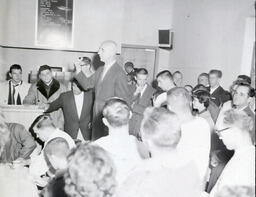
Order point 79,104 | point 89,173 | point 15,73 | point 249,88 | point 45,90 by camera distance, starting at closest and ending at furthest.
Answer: point 89,173 → point 249,88 → point 79,104 → point 45,90 → point 15,73

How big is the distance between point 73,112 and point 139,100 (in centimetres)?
40

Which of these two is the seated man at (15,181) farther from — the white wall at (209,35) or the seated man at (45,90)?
the white wall at (209,35)

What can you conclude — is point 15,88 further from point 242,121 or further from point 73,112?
point 242,121

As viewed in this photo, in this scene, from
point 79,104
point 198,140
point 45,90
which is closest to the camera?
point 198,140

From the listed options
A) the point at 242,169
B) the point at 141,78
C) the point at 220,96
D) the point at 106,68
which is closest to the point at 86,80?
the point at 106,68

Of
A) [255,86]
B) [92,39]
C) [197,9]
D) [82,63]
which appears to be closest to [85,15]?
[92,39]

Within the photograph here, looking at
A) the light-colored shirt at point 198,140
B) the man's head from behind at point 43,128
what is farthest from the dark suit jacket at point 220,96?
the man's head from behind at point 43,128

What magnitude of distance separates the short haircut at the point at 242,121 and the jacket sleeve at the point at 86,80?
66 centimetres

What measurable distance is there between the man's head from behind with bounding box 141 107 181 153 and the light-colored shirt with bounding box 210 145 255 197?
0.58 ft

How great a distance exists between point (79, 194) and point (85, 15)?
0.98m

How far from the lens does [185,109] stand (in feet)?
3.47

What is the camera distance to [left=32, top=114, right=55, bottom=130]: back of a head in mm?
1477

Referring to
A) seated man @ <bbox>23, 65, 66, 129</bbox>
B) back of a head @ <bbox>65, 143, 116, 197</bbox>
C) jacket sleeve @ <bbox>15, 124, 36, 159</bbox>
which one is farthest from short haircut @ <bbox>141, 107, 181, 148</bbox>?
seated man @ <bbox>23, 65, 66, 129</bbox>

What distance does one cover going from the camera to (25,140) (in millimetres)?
1480
